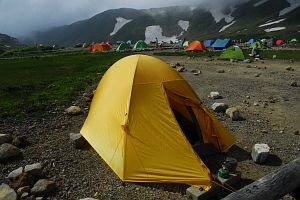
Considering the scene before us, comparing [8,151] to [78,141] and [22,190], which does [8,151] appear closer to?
[78,141]

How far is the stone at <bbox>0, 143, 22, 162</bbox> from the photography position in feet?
33.6

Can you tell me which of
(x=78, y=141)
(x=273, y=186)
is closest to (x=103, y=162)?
(x=78, y=141)

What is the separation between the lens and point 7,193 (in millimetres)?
8086

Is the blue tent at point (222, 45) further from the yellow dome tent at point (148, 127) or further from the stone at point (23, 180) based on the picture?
the stone at point (23, 180)

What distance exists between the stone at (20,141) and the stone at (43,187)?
3.25 metres

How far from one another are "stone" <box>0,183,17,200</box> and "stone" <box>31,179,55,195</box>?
1.55ft

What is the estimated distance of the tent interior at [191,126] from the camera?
1038 cm

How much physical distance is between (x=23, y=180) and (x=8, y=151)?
6.71ft

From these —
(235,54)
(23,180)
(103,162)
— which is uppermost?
(23,180)

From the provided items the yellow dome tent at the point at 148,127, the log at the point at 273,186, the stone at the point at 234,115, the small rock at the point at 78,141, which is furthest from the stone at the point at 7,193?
the stone at the point at 234,115

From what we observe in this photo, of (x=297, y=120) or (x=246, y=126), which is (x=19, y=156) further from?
(x=297, y=120)

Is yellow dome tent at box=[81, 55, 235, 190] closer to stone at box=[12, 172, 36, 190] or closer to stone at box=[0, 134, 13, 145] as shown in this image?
stone at box=[12, 172, 36, 190]

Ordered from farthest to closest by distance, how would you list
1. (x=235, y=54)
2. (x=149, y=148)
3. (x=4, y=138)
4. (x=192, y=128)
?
1. (x=235, y=54)
2. (x=4, y=138)
3. (x=192, y=128)
4. (x=149, y=148)

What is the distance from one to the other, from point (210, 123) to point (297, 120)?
543 cm
